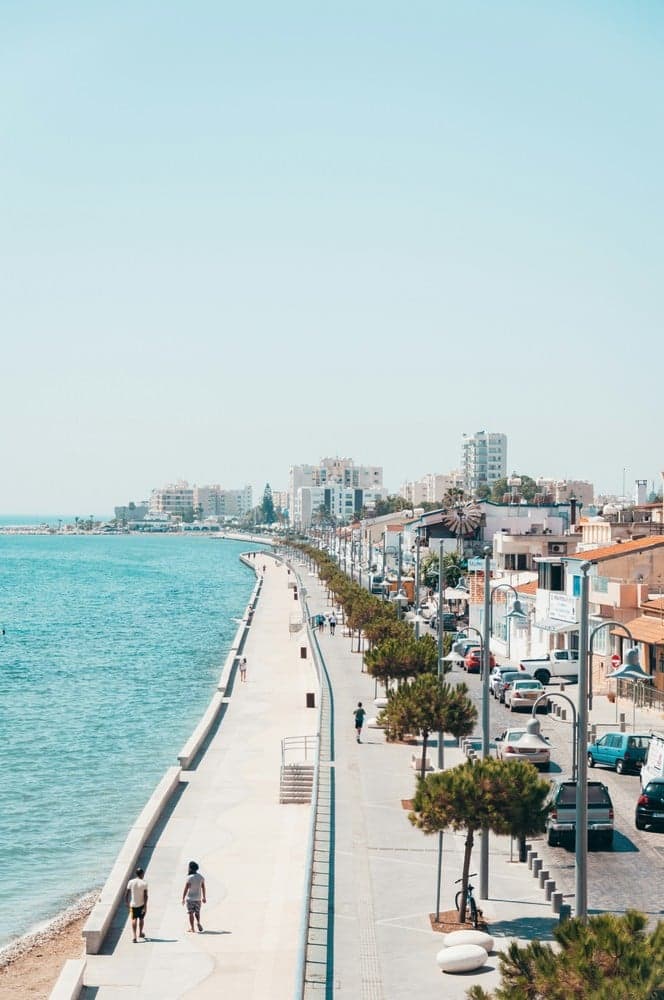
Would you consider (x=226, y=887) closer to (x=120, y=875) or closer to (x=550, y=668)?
(x=120, y=875)

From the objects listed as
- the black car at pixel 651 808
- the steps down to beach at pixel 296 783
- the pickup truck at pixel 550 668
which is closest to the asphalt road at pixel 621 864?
the black car at pixel 651 808

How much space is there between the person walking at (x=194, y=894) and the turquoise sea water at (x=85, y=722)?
6.23m

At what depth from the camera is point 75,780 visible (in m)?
42.0

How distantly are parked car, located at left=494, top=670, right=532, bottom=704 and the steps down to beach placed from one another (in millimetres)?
13186

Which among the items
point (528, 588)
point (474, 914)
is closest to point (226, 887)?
point (474, 914)

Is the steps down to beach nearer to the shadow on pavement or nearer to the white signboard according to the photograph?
the shadow on pavement

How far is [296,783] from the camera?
3328 centimetres

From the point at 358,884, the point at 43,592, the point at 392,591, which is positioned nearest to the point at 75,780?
the point at 358,884

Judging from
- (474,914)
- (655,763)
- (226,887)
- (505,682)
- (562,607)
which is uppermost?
(562,607)

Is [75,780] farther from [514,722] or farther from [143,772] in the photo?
[514,722]

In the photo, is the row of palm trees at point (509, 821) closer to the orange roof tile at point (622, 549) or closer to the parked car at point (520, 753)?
the parked car at point (520, 753)

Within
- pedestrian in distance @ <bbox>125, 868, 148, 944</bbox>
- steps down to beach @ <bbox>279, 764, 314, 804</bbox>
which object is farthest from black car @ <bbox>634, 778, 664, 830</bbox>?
pedestrian in distance @ <bbox>125, 868, 148, 944</bbox>

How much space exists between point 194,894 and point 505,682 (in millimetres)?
25488

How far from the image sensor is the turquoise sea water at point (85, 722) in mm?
32344
